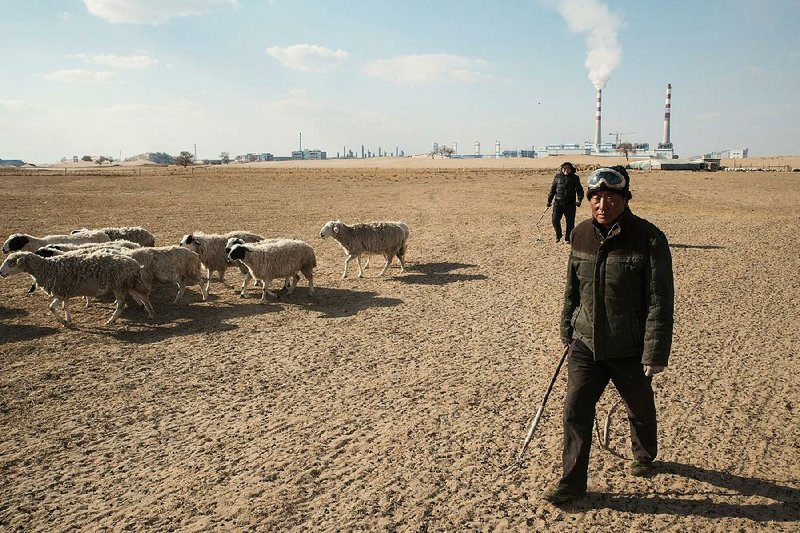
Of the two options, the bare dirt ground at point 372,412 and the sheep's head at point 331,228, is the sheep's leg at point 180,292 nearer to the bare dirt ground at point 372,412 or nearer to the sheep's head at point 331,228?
the bare dirt ground at point 372,412

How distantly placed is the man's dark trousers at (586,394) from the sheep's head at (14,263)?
9.68 metres

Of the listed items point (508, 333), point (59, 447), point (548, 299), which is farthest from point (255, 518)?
point (548, 299)

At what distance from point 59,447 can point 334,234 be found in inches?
330

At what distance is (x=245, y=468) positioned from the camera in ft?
16.1

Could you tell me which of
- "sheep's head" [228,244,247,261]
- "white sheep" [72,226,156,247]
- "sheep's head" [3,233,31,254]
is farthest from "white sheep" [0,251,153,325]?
"white sheep" [72,226,156,247]

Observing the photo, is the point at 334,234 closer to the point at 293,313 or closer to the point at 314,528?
the point at 293,313

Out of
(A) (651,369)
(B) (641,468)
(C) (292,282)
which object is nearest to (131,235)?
(C) (292,282)

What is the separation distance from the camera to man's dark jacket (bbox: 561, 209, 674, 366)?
378 centimetres

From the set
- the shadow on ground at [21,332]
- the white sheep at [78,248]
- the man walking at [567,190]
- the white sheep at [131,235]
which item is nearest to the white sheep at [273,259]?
the white sheep at [78,248]

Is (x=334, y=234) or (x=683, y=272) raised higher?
(x=334, y=234)

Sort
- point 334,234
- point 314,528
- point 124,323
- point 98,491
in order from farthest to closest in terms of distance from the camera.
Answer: point 334,234 → point 124,323 → point 98,491 → point 314,528

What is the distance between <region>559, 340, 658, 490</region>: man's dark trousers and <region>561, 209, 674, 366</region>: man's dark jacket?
13 cm

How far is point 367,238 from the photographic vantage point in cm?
1315

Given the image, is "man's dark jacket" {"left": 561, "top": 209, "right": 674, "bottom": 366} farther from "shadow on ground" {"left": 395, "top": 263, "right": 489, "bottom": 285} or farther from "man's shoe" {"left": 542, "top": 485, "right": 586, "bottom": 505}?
"shadow on ground" {"left": 395, "top": 263, "right": 489, "bottom": 285}
